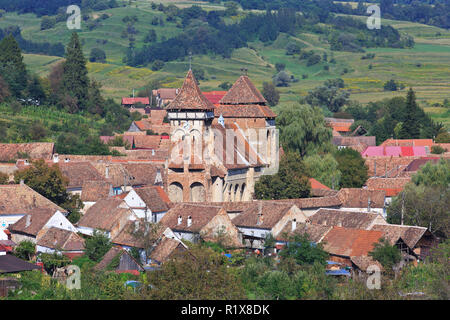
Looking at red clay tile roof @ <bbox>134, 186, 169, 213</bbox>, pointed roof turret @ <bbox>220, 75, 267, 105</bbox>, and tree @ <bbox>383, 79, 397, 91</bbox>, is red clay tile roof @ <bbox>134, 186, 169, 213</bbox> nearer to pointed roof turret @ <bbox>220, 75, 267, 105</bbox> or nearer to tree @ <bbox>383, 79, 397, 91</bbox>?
pointed roof turret @ <bbox>220, 75, 267, 105</bbox>

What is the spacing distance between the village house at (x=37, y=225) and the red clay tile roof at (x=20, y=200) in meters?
1.64

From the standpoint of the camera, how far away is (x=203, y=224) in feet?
187

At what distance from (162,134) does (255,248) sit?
57923mm

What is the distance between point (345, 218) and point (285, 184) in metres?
9.48

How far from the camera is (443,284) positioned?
140ft

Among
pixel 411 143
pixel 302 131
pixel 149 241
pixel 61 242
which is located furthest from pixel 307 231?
pixel 411 143

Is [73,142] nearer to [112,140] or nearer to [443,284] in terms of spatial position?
[112,140]

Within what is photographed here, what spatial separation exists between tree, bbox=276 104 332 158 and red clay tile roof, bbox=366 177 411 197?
1016 centimetres

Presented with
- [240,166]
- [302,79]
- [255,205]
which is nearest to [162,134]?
[240,166]

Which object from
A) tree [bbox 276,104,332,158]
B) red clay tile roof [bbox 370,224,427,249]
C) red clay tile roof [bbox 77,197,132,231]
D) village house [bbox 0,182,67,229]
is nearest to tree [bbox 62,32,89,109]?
Result: tree [bbox 276,104,332,158]

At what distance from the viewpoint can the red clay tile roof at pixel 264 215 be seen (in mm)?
58125

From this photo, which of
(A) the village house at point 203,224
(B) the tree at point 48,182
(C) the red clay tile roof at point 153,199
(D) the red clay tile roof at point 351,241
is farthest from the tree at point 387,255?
(B) the tree at point 48,182

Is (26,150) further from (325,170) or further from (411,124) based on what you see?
(411,124)

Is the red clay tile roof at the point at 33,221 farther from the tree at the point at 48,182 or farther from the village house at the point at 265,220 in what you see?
the village house at the point at 265,220
